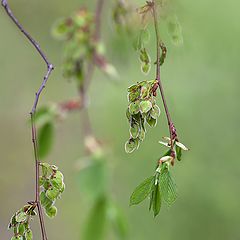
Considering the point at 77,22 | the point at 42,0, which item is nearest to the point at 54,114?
the point at 77,22

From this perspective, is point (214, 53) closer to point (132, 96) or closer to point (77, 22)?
point (77, 22)

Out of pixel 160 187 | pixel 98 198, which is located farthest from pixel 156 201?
pixel 98 198

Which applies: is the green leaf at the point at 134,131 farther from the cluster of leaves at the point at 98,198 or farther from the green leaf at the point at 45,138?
the green leaf at the point at 45,138

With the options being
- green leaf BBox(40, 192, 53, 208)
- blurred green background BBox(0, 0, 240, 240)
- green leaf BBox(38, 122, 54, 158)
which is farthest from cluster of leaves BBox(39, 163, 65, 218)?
blurred green background BBox(0, 0, 240, 240)

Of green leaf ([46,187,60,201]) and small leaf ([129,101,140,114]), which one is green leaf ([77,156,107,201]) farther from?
small leaf ([129,101,140,114])

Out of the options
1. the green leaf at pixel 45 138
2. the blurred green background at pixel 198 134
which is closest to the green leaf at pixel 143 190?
the green leaf at pixel 45 138

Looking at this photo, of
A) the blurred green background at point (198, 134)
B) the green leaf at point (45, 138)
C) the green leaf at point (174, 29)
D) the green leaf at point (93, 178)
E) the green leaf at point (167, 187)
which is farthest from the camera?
the blurred green background at point (198, 134)
